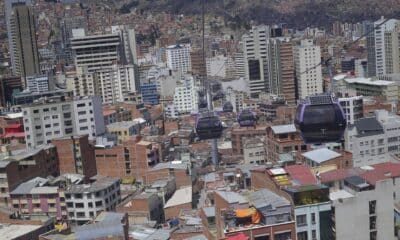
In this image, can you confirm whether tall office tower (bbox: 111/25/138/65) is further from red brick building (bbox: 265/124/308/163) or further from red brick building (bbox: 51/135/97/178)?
red brick building (bbox: 265/124/308/163)

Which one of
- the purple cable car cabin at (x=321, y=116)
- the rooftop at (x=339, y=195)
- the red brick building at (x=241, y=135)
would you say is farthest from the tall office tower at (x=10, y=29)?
the purple cable car cabin at (x=321, y=116)

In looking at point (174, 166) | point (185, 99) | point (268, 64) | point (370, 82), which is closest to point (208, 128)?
point (174, 166)

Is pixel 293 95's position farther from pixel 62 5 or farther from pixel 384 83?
pixel 62 5

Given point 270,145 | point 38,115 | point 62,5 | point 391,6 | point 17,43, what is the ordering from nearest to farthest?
1. point 270,145
2. point 38,115
3. point 17,43
4. point 62,5
5. point 391,6

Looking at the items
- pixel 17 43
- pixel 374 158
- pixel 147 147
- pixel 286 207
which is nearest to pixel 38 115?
pixel 147 147

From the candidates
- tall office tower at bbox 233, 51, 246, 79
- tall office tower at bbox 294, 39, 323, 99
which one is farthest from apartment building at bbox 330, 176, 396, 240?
tall office tower at bbox 233, 51, 246, 79

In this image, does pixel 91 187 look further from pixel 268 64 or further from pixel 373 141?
pixel 268 64
